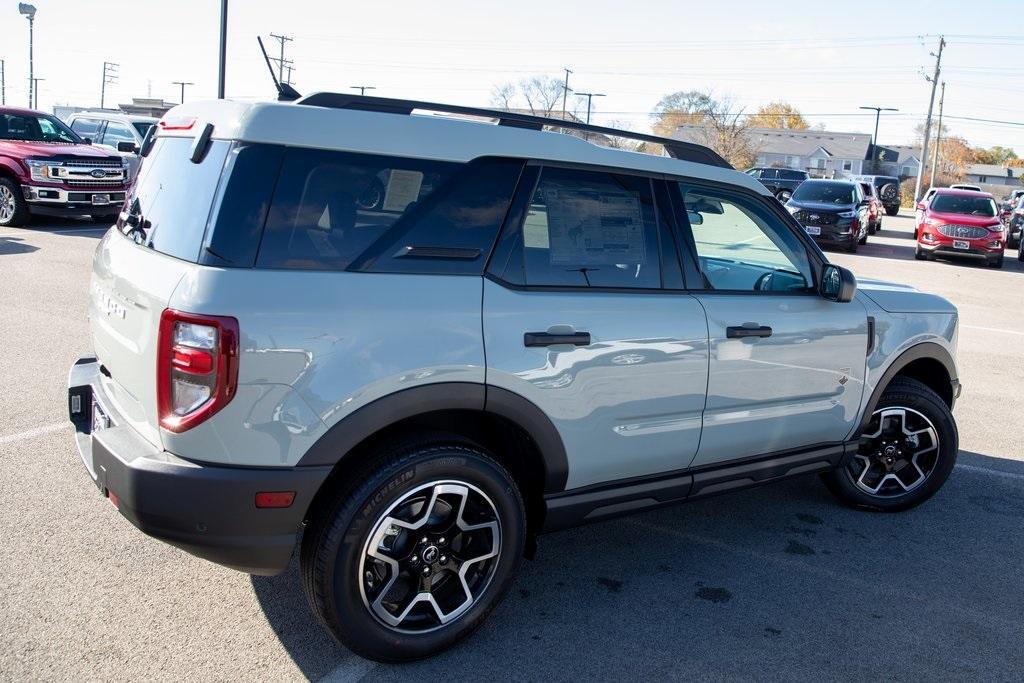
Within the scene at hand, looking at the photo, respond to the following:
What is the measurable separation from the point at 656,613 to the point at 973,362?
691 cm

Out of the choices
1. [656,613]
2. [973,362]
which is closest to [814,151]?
[973,362]

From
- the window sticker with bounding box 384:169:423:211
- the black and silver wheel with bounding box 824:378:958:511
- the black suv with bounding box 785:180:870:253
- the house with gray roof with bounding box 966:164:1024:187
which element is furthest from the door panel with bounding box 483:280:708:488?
the house with gray roof with bounding box 966:164:1024:187

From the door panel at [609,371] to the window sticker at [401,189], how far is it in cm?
42

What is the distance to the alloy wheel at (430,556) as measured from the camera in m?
3.13

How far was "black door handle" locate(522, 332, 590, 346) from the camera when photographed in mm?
3273

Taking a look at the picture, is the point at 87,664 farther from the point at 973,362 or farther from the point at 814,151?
the point at 814,151

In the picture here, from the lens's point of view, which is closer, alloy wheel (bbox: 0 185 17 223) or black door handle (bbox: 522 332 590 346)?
black door handle (bbox: 522 332 590 346)

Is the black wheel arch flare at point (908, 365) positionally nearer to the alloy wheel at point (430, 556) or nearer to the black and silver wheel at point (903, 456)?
the black and silver wheel at point (903, 456)

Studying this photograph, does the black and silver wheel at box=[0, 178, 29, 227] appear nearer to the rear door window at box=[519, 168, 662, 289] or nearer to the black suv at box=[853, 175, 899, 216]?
the rear door window at box=[519, 168, 662, 289]

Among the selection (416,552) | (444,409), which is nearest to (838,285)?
(444,409)

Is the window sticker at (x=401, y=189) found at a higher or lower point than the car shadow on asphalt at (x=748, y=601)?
higher

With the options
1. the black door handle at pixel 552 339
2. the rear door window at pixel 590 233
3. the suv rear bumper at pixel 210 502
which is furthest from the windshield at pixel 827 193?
the suv rear bumper at pixel 210 502

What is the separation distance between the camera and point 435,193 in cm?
320

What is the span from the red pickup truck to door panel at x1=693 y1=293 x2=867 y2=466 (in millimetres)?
14137
